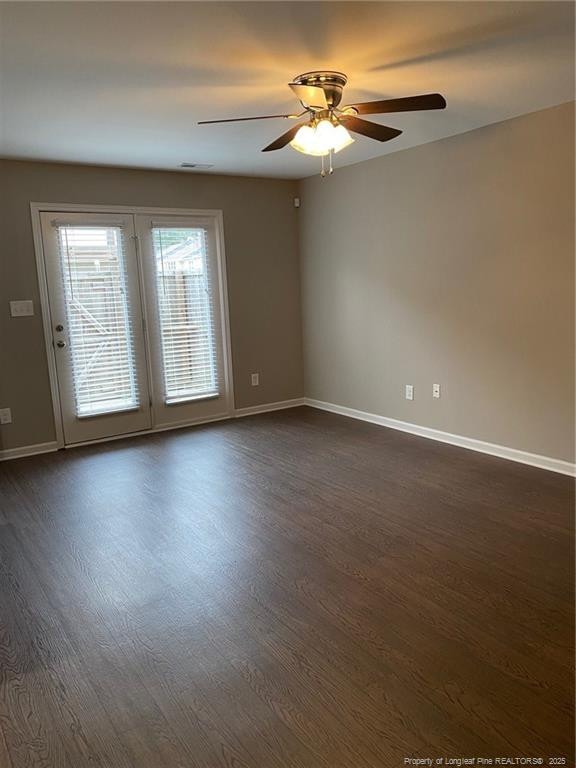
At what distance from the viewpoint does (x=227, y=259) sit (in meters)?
5.62

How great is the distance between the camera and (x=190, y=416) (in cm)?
564

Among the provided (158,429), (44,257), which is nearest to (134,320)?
(44,257)

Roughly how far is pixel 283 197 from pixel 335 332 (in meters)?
1.55

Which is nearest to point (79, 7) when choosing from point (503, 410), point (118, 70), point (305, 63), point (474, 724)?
point (118, 70)

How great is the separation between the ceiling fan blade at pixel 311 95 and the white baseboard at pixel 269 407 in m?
3.53

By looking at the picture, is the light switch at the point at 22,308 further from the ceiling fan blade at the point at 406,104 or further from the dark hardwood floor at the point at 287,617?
the ceiling fan blade at the point at 406,104

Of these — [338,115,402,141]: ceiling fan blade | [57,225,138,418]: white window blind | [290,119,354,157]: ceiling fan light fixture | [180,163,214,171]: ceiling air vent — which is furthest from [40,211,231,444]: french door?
[338,115,402,141]: ceiling fan blade

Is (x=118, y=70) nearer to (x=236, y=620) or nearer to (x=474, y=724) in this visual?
(x=236, y=620)

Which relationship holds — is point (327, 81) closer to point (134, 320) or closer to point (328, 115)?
point (328, 115)

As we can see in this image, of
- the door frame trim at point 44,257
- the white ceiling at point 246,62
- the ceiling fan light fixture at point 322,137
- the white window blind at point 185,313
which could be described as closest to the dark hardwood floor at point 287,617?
the door frame trim at point 44,257

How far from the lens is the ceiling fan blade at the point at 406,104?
2.54 metres

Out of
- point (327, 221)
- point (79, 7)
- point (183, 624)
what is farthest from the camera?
point (327, 221)

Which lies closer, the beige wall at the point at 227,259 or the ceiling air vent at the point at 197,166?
the beige wall at the point at 227,259

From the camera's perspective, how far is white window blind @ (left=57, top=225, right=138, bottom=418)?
4.84m
